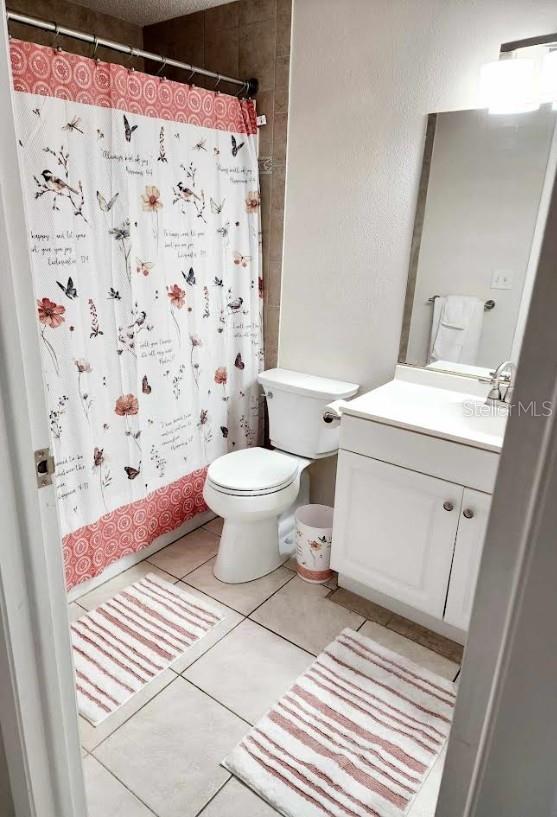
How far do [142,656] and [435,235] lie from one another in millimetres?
1866

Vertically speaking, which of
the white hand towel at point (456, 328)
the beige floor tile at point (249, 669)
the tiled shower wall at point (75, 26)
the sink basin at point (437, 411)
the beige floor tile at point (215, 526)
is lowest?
the beige floor tile at point (249, 669)

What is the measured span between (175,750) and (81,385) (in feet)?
3.90

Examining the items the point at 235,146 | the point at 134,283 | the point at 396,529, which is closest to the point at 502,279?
the point at 396,529

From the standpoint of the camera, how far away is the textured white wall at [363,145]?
5.96 ft

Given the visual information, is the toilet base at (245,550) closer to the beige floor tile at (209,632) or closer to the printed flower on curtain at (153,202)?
the beige floor tile at (209,632)

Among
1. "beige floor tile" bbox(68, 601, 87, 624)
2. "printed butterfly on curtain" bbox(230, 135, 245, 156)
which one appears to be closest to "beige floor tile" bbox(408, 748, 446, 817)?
"beige floor tile" bbox(68, 601, 87, 624)

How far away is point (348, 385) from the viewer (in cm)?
233

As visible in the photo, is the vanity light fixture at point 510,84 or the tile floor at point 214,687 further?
the vanity light fixture at point 510,84

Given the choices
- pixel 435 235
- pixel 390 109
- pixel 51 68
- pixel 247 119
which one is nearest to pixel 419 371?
pixel 435 235

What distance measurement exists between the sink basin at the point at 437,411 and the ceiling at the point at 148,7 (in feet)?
5.89

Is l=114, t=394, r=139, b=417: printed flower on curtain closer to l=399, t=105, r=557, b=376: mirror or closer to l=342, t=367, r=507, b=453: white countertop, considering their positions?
l=342, t=367, r=507, b=453: white countertop

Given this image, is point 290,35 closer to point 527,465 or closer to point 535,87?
point 535,87

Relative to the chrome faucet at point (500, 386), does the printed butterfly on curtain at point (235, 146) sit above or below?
above

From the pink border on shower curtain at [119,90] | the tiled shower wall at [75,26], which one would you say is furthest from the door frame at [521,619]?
the tiled shower wall at [75,26]
